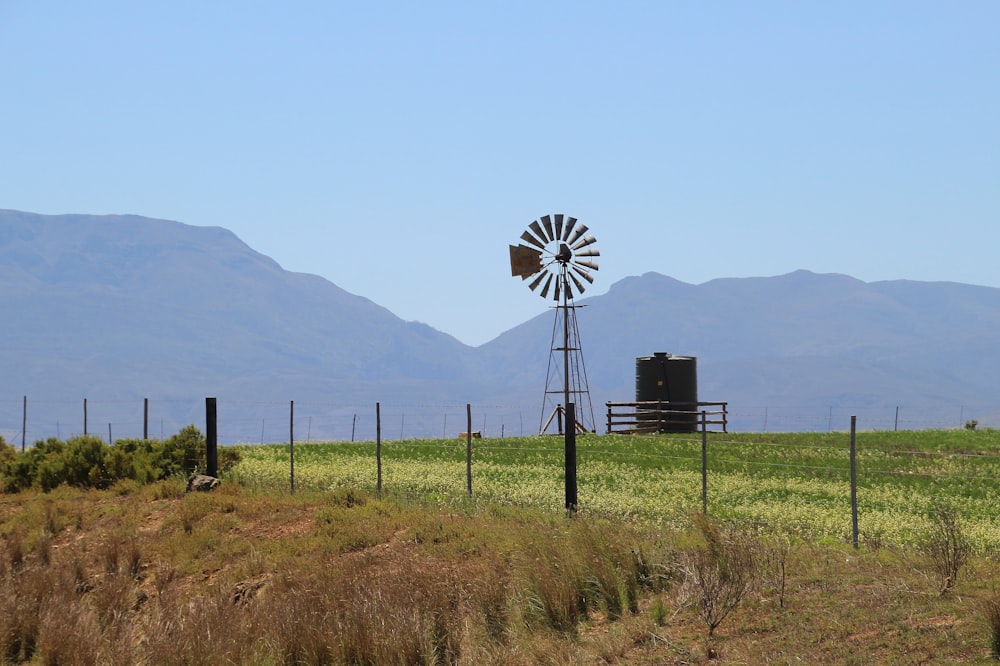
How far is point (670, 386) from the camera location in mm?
60312

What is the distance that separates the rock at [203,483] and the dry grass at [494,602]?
604 cm

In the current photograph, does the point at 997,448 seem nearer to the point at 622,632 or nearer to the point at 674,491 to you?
the point at 674,491

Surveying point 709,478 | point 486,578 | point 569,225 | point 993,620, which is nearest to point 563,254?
point 569,225

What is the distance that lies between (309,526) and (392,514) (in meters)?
1.66

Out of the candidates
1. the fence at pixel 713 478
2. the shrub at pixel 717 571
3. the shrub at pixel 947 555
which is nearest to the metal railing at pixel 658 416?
the fence at pixel 713 478

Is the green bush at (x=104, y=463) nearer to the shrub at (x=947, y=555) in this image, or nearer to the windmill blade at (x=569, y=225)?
the shrub at (x=947, y=555)

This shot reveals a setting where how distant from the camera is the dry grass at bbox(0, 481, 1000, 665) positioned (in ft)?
42.7

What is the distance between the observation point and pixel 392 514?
22.6m

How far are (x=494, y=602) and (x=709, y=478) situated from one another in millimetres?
18213

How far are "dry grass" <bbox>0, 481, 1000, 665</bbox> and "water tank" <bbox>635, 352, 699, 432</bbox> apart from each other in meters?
39.4

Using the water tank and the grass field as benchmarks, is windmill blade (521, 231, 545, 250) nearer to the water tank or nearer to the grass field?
the water tank

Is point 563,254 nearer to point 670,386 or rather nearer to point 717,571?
point 670,386

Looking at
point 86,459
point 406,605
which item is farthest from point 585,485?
point 406,605

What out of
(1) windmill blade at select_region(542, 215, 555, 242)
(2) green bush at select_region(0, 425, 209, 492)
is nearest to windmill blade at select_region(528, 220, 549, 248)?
A: (1) windmill blade at select_region(542, 215, 555, 242)
